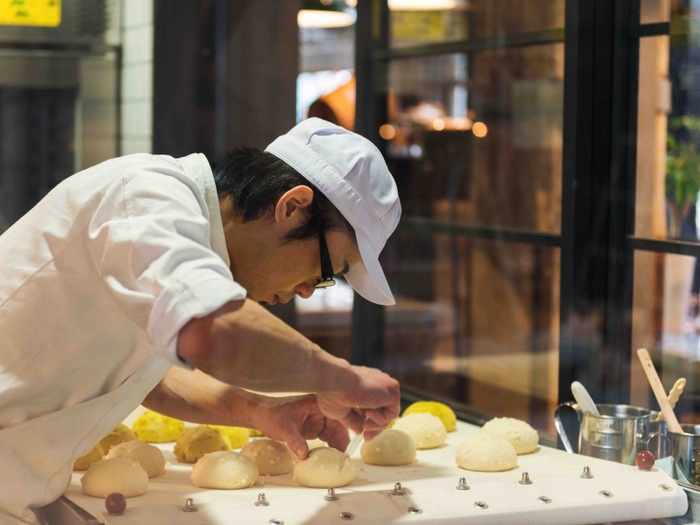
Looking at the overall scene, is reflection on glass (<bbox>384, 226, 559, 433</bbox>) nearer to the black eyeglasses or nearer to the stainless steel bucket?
the stainless steel bucket

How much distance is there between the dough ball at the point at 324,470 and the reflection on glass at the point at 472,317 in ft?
6.95

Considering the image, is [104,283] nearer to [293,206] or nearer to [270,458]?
[293,206]

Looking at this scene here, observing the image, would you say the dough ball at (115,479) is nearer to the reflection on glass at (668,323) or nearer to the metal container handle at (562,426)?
the metal container handle at (562,426)

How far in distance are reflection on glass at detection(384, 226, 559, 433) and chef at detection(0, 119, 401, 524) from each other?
2.22 metres

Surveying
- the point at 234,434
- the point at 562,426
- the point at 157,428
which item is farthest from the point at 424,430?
the point at 157,428

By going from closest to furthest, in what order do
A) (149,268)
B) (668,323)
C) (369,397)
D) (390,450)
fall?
(149,268)
(369,397)
(390,450)
(668,323)

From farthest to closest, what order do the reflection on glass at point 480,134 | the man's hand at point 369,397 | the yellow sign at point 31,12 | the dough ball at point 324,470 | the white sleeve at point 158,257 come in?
the reflection on glass at point 480,134, the yellow sign at point 31,12, the dough ball at point 324,470, the man's hand at point 369,397, the white sleeve at point 158,257

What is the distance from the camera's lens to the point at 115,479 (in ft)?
4.35

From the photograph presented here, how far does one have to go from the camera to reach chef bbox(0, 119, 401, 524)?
106 centimetres

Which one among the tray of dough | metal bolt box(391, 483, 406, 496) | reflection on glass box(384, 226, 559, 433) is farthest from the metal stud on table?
reflection on glass box(384, 226, 559, 433)

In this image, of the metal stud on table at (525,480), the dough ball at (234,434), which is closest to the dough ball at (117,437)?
the dough ball at (234,434)

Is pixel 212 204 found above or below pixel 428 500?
above

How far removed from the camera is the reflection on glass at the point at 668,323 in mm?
1935

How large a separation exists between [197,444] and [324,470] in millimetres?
302
